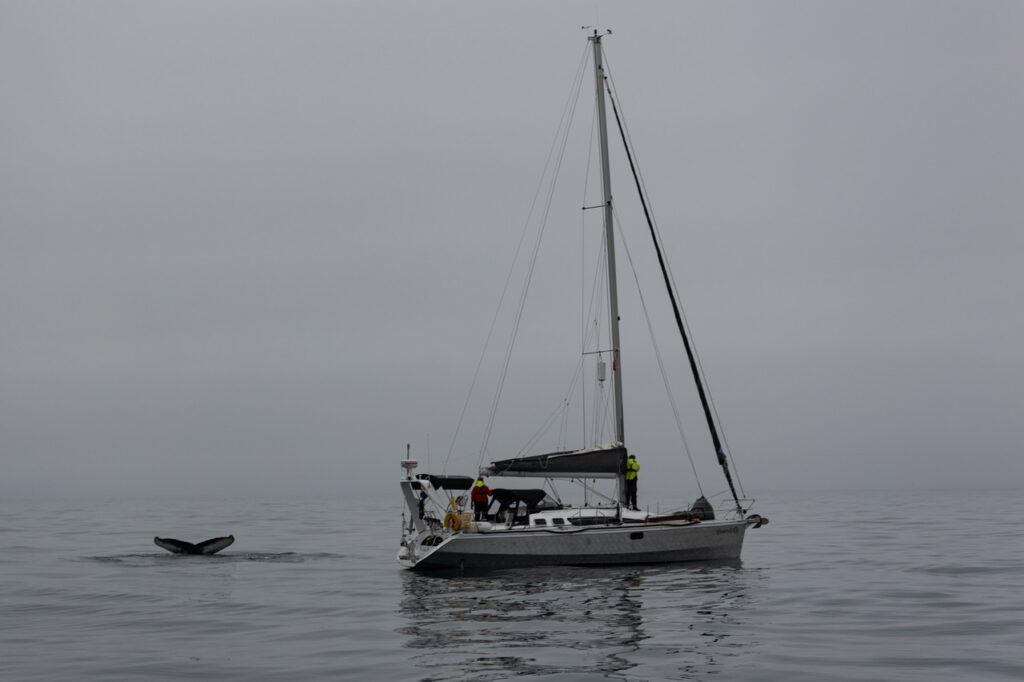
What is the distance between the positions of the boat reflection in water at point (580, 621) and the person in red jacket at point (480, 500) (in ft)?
7.12

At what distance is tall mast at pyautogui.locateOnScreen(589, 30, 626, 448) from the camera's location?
35312 millimetres

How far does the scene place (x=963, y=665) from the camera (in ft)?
60.0

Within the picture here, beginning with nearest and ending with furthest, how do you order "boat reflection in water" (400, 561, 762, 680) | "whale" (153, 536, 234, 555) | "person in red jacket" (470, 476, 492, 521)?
"boat reflection in water" (400, 561, 762, 680) → "person in red jacket" (470, 476, 492, 521) → "whale" (153, 536, 234, 555)

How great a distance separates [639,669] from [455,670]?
3170mm

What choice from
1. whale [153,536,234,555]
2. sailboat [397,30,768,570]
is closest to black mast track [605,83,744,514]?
sailboat [397,30,768,570]

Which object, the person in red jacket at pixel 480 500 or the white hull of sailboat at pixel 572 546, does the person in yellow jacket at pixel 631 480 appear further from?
the person in red jacket at pixel 480 500

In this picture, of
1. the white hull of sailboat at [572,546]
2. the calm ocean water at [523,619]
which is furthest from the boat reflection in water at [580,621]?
the white hull of sailboat at [572,546]

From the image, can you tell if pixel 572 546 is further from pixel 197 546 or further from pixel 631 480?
pixel 197 546

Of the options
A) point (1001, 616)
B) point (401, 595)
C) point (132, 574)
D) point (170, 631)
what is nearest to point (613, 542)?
point (401, 595)

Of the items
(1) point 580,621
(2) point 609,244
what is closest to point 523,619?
(1) point 580,621

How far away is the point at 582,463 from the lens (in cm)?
3409

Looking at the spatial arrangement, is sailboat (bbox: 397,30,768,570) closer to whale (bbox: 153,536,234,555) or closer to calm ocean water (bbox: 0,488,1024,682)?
calm ocean water (bbox: 0,488,1024,682)

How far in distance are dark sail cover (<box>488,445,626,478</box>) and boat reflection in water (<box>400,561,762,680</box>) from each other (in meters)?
3.22

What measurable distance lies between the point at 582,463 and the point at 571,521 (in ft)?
6.44
